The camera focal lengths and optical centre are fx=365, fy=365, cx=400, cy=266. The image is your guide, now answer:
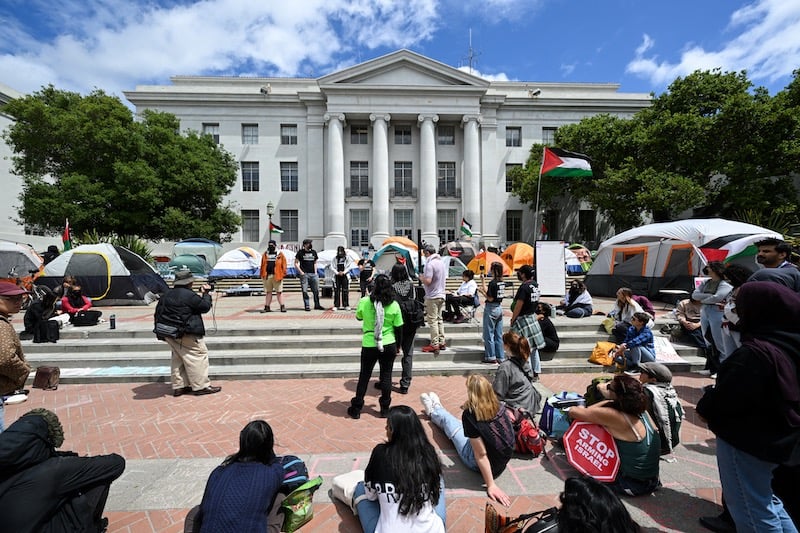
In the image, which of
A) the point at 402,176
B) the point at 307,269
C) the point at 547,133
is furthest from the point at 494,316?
the point at 547,133

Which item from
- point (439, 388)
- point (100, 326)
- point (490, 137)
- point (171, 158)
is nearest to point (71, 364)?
point (100, 326)

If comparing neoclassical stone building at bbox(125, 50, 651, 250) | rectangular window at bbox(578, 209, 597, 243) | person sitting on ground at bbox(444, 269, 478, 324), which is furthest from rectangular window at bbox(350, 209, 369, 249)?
person sitting on ground at bbox(444, 269, 478, 324)

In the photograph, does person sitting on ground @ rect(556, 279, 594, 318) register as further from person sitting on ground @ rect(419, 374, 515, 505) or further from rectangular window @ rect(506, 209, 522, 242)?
rectangular window @ rect(506, 209, 522, 242)

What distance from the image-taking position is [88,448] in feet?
13.1

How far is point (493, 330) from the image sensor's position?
6473 millimetres

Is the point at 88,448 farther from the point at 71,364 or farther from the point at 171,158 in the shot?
the point at 171,158

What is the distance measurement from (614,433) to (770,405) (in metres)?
1.29

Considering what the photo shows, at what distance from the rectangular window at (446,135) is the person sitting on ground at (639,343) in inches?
1145

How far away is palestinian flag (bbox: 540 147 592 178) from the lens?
1058 cm

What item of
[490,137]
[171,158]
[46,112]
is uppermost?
[490,137]

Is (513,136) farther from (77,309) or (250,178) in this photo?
(77,309)

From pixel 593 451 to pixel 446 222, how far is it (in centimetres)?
2998

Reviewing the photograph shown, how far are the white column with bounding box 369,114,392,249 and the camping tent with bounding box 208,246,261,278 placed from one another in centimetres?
1137

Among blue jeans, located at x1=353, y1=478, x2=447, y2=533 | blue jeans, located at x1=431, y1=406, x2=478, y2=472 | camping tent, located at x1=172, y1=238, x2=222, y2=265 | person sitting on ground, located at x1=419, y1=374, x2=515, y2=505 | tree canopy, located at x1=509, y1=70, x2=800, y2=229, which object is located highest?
tree canopy, located at x1=509, y1=70, x2=800, y2=229
